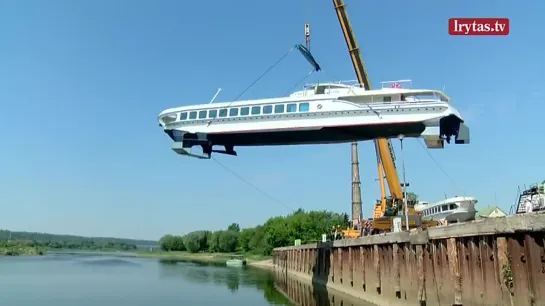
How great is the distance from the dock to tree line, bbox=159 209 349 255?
5025 cm

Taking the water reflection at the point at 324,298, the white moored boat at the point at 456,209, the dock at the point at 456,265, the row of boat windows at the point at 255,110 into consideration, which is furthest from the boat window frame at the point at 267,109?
the white moored boat at the point at 456,209

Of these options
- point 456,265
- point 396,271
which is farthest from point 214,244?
point 456,265

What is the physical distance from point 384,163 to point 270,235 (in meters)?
91.4

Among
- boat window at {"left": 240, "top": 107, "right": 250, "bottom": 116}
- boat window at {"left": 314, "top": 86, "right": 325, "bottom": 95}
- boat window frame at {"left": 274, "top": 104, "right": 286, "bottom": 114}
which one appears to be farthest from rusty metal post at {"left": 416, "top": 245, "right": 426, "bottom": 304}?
boat window at {"left": 240, "top": 107, "right": 250, "bottom": 116}

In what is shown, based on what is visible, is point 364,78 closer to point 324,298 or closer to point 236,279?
point 324,298

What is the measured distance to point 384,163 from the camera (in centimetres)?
3831

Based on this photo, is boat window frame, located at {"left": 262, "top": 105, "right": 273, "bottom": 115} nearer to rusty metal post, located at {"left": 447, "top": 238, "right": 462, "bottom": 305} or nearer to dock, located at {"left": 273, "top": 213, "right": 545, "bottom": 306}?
dock, located at {"left": 273, "top": 213, "right": 545, "bottom": 306}

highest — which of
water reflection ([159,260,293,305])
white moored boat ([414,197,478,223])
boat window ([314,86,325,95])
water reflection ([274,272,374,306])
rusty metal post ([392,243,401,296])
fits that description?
boat window ([314,86,325,95])

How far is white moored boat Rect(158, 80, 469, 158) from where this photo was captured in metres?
24.3

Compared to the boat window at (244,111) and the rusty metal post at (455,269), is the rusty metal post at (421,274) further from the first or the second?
the boat window at (244,111)

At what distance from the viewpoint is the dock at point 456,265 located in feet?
42.5

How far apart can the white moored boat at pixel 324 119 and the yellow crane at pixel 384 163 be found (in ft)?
32.8

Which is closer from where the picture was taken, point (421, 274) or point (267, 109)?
point (421, 274)

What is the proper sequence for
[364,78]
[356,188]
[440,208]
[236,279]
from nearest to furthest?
[364,78] < [440,208] < [236,279] < [356,188]
